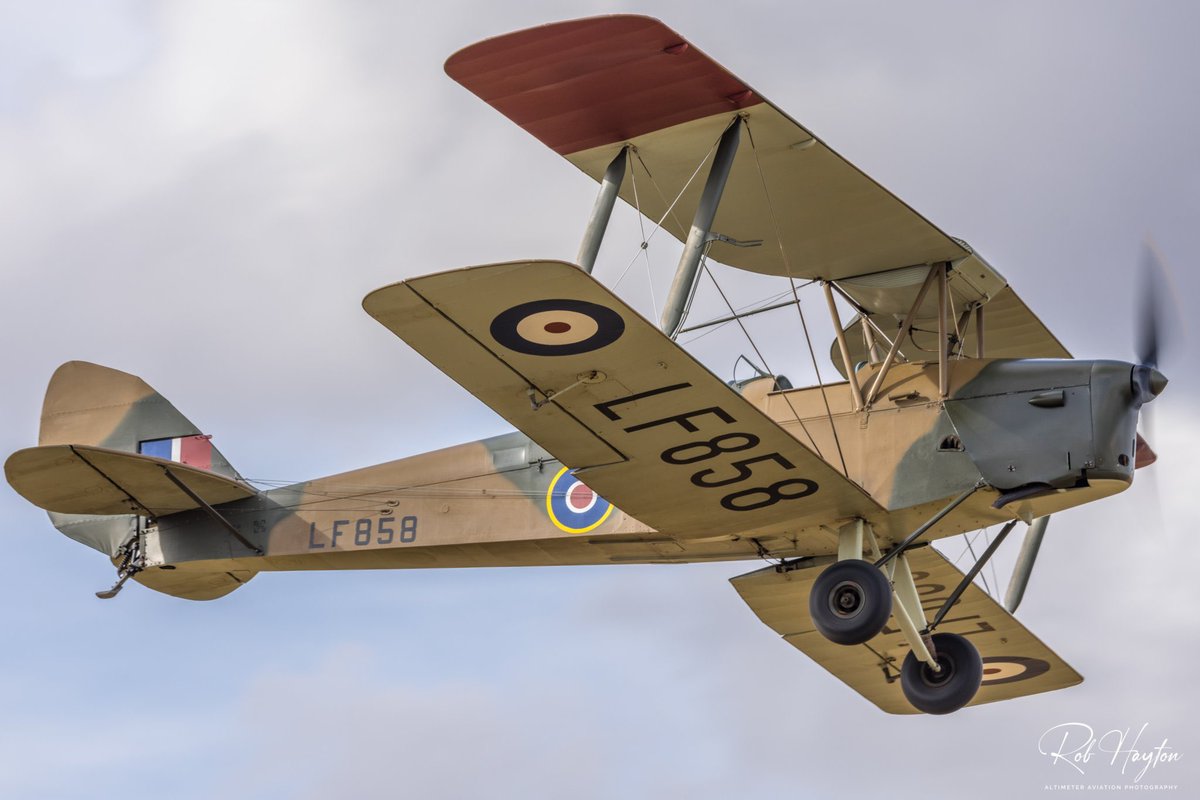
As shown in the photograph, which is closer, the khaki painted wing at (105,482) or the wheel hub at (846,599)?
the wheel hub at (846,599)

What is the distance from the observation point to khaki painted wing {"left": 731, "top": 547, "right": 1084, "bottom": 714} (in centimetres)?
1291

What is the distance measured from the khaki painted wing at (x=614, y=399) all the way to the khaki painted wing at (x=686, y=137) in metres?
1.66

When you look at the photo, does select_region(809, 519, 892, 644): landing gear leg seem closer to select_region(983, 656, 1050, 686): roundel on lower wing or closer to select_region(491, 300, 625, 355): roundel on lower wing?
select_region(491, 300, 625, 355): roundel on lower wing

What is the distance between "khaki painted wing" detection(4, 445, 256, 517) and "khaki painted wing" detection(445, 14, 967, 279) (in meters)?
3.99

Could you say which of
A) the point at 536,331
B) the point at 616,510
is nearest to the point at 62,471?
the point at 616,510

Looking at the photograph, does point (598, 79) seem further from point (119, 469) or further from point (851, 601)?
point (119, 469)

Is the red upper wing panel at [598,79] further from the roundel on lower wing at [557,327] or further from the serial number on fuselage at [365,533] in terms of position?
the serial number on fuselage at [365,533]

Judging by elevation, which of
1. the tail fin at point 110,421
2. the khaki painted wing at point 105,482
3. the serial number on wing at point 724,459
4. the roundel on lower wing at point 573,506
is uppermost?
the tail fin at point 110,421

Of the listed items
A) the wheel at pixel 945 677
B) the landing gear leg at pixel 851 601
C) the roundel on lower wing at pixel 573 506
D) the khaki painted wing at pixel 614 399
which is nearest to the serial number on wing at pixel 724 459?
the khaki painted wing at pixel 614 399

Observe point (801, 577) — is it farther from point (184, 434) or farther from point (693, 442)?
point (184, 434)

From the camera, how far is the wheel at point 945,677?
39.1 ft

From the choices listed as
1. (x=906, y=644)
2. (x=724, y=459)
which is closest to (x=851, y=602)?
(x=724, y=459)

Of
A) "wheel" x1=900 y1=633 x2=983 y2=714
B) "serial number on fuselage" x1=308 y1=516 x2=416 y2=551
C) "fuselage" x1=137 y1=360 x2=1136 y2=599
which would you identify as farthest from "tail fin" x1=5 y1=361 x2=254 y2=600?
"wheel" x1=900 y1=633 x2=983 y2=714

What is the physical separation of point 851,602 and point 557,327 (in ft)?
9.73
